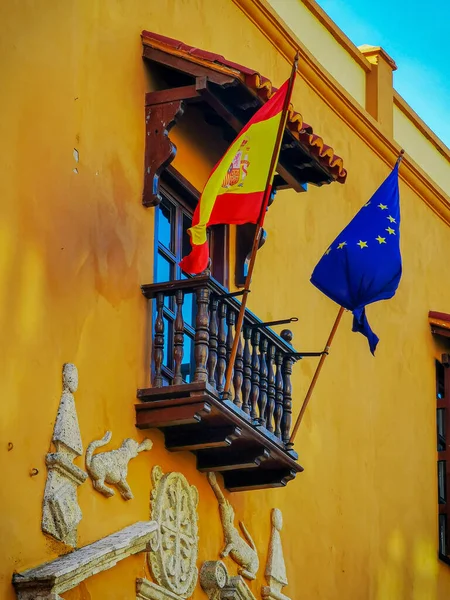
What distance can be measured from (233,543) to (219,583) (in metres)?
0.53

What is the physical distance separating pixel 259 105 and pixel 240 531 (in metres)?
3.12

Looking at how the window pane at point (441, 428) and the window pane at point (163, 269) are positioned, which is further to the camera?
the window pane at point (441, 428)

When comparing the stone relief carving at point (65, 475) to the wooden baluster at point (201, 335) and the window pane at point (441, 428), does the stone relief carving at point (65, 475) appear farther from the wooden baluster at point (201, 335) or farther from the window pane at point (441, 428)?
the window pane at point (441, 428)

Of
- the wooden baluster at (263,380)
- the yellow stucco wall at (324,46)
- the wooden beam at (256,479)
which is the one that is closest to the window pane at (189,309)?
the wooden baluster at (263,380)

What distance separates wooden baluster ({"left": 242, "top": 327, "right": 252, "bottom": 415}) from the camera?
10.9 m

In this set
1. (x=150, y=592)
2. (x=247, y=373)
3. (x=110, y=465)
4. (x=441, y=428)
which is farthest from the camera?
(x=441, y=428)

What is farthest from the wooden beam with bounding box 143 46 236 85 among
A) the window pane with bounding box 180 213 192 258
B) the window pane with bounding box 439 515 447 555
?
the window pane with bounding box 439 515 447 555

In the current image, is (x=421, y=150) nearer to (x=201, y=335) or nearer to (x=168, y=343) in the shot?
(x=168, y=343)

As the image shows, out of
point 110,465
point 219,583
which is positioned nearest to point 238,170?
point 110,465

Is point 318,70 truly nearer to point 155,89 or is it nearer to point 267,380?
point 155,89

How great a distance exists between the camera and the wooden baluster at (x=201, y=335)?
10.3 metres

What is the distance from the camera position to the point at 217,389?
10.5 meters

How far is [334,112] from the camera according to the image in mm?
14672

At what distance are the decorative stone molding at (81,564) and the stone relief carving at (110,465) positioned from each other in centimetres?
27
